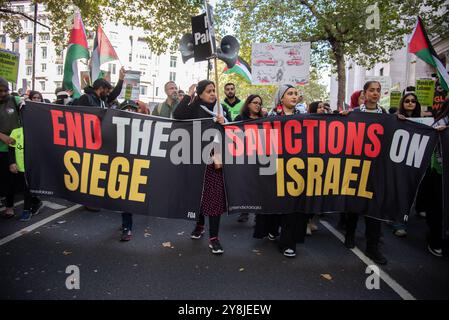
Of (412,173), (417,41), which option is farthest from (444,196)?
(417,41)

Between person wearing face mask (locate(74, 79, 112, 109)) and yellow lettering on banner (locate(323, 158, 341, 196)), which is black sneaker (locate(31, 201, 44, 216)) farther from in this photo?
yellow lettering on banner (locate(323, 158, 341, 196))

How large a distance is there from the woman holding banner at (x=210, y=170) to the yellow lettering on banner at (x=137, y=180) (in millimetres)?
709

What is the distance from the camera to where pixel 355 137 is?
4.03 m

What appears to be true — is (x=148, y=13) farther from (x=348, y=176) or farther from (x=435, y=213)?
(x=435, y=213)

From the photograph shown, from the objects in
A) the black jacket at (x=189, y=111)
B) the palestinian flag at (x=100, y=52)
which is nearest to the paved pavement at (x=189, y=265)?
the black jacket at (x=189, y=111)

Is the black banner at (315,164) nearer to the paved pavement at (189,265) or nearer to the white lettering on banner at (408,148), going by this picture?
the white lettering on banner at (408,148)

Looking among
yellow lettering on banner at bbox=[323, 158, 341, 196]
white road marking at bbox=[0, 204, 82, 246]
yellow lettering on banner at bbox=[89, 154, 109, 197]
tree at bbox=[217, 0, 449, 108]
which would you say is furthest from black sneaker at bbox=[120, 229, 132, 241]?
tree at bbox=[217, 0, 449, 108]

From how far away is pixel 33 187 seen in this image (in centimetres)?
418

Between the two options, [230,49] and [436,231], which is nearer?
[436,231]

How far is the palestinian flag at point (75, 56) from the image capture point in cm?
552

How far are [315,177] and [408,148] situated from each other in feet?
3.63
